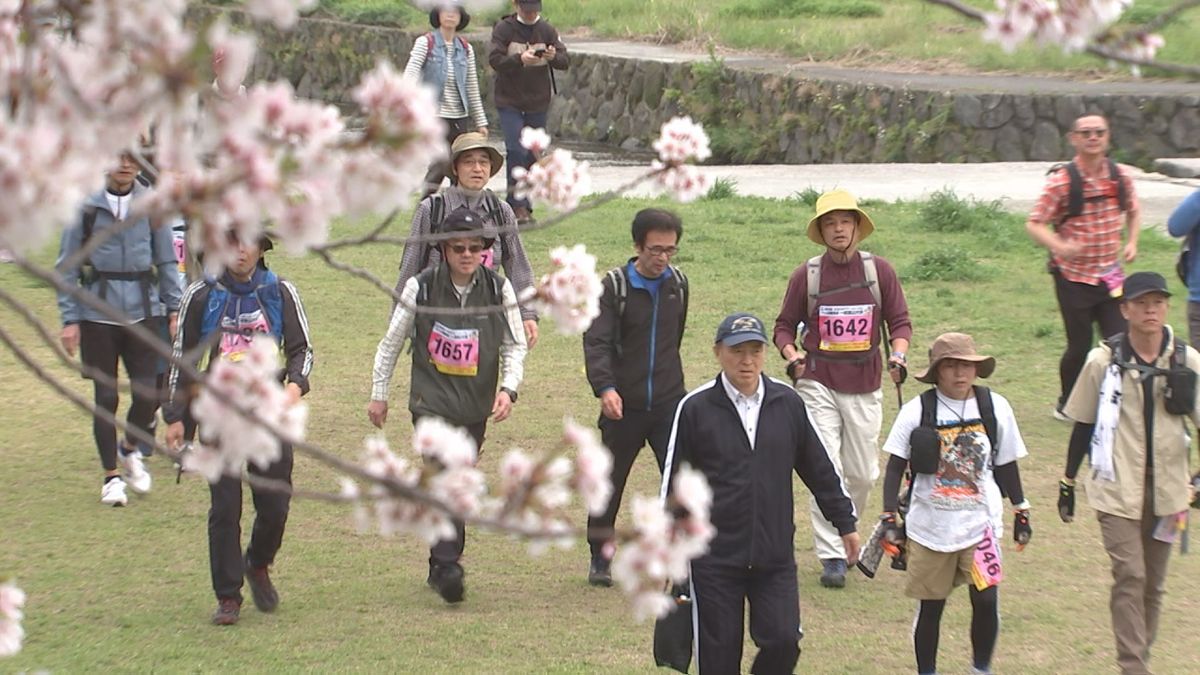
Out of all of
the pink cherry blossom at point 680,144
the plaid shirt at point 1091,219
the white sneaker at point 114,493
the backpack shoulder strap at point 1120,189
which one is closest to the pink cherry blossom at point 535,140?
the pink cherry blossom at point 680,144

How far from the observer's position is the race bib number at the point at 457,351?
6.91 metres

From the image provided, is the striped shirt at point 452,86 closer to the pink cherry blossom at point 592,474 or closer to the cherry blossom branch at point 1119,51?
the cherry blossom branch at point 1119,51

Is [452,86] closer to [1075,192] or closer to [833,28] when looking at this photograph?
[1075,192]

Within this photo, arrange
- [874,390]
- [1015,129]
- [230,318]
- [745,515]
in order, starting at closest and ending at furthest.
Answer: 1. [745,515]
2. [230,318]
3. [874,390]
4. [1015,129]

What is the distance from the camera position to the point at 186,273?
8.51 metres

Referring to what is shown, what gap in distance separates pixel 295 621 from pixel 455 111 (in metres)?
6.94

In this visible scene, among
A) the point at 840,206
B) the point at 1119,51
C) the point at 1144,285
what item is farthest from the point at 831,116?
the point at 1119,51

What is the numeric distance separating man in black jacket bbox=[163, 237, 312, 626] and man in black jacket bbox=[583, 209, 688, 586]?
3.94 feet

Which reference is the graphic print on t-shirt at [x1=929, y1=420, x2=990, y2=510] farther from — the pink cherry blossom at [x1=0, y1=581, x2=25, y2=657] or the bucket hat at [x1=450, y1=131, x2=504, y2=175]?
the pink cherry blossom at [x1=0, y1=581, x2=25, y2=657]

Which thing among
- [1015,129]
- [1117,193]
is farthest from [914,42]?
[1117,193]

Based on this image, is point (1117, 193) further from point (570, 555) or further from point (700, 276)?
point (700, 276)

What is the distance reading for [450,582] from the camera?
687cm

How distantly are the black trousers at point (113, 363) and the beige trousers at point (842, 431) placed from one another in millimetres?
2935

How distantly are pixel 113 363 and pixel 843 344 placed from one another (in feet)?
11.1
